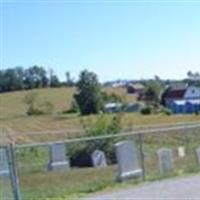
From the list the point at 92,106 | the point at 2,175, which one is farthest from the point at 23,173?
the point at 92,106

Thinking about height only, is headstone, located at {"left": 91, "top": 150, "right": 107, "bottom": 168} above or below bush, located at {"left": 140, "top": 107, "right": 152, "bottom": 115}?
above

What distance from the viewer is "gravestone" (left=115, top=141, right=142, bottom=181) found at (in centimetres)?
1393

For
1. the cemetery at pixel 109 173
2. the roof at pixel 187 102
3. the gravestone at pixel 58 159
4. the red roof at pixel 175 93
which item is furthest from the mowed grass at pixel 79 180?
the red roof at pixel 175 93

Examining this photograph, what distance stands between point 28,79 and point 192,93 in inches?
1441

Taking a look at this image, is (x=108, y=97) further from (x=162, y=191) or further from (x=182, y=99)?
(x=162, y=191)

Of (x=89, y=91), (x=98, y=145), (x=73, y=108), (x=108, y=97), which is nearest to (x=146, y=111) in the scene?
(x=89, y=91)

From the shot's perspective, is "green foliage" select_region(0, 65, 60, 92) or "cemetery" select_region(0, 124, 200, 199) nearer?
"cemetery" select_region(0, 124, 200, 199)

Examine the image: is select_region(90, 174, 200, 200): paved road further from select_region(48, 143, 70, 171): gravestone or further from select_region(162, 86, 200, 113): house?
select_region(162, 86, 200, 113): house

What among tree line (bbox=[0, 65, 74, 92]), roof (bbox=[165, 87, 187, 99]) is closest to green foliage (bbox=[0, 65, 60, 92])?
tree line (bbox=[0, 65, 74, 92])

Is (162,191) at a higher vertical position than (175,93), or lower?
higher

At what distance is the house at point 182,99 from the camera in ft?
349

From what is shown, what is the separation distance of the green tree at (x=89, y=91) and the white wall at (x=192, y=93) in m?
22.2

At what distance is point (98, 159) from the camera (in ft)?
66.4

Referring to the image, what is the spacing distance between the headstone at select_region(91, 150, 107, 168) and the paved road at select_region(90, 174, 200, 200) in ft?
20.6
